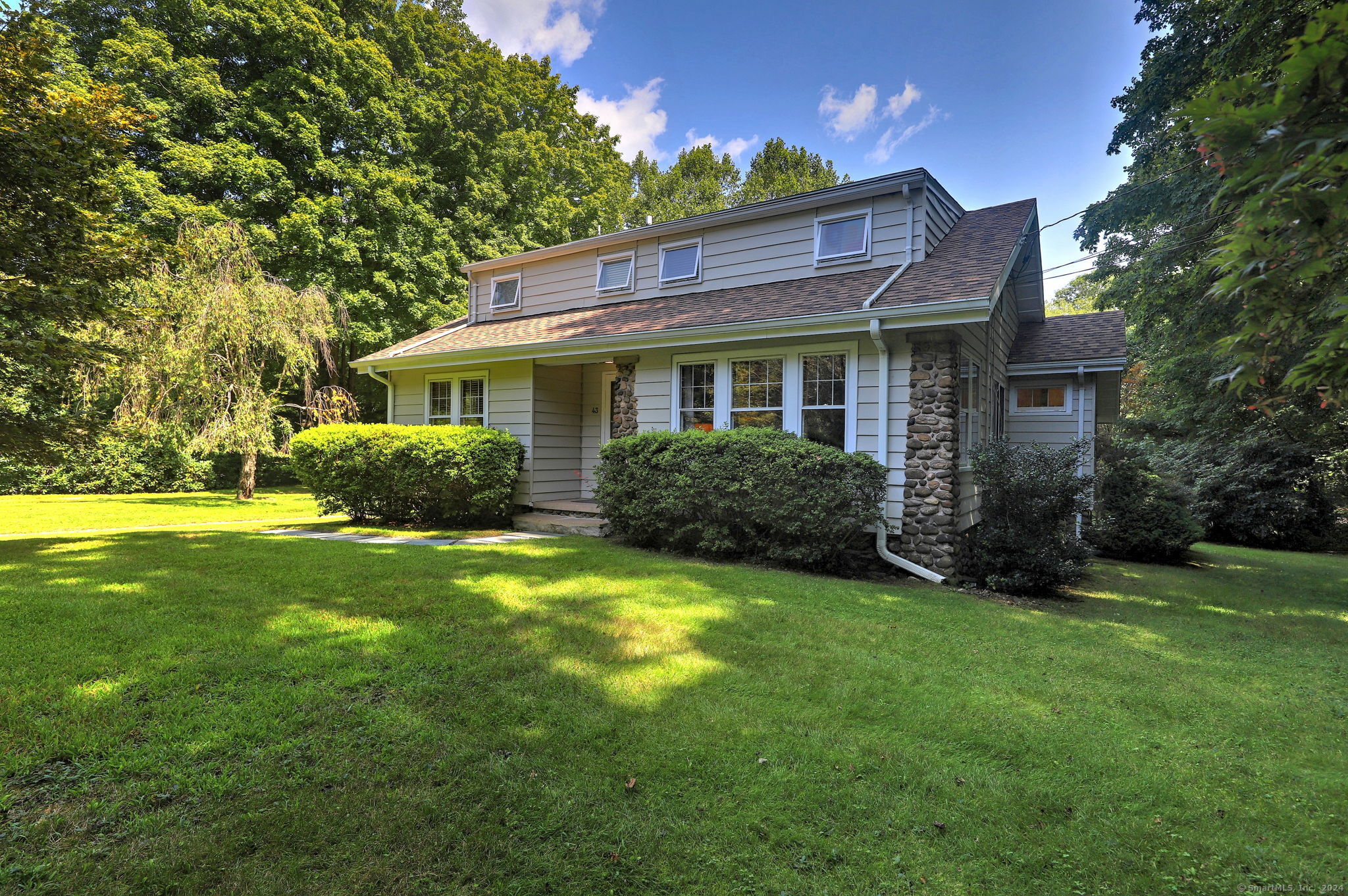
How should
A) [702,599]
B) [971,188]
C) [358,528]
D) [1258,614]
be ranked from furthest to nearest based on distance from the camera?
[971,188] → [358,528] → [1258,614] → [702,599]

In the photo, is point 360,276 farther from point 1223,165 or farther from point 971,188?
point 1223,165

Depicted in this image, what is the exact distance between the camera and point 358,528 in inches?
363

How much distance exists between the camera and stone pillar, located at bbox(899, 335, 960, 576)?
6.88 m

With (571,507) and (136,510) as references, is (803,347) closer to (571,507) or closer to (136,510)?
(571,507)

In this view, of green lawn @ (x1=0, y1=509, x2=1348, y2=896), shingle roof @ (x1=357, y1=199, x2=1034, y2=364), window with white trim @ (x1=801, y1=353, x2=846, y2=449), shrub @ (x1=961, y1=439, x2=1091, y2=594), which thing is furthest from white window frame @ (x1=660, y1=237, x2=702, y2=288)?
green lawn @ (x1=0, y1=509, x2=1348, y2=896)

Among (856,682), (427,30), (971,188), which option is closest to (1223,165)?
(856,682)

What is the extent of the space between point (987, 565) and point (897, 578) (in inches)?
42.1

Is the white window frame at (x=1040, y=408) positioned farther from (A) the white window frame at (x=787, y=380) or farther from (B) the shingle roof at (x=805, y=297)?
(A) the white window frame at (x=787, y=380)

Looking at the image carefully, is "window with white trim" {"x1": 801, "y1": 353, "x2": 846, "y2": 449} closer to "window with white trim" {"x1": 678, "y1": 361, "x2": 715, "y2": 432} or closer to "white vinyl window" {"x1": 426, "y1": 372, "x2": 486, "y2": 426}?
"window with white trim" {"x1": 678, "y1": 361, "x2": 715, "y2": 432}

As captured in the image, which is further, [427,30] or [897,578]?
[427,30]

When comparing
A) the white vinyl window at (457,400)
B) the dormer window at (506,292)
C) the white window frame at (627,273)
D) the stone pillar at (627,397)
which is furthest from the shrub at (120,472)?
the stone pillar at (627,397)

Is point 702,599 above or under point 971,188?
under

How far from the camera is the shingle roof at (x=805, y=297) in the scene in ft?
23.7

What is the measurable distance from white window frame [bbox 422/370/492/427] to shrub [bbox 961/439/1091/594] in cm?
827
